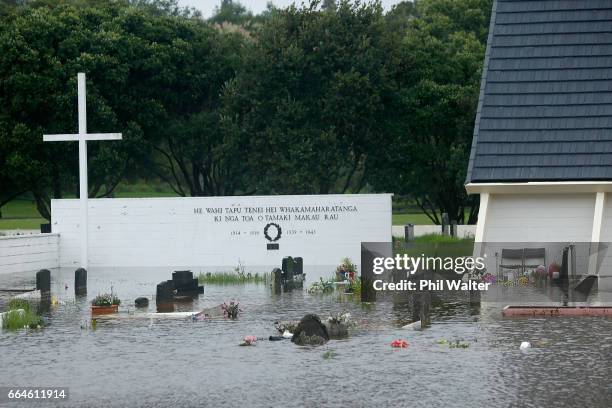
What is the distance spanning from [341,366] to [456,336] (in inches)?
145

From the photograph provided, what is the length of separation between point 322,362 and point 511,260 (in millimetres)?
13152

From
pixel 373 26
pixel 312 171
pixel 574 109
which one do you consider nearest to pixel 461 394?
pixel 574 109

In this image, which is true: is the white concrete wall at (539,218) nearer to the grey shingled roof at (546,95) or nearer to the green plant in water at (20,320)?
the grey shingled roof at (546,95)

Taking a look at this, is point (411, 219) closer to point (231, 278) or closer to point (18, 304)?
point (231, 278)

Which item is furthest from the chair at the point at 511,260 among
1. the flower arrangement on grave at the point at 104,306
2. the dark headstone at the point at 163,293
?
the flower arrangement on grave at the point at 104,306

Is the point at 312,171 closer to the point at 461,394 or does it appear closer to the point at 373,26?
the point at 373,26

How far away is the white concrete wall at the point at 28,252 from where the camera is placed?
1502 inches

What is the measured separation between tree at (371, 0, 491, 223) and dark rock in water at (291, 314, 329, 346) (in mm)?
31887

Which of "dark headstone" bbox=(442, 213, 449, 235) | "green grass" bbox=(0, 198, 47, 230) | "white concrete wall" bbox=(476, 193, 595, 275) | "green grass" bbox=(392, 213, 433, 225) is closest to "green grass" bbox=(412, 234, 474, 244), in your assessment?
"dark headstone" bbox=(442, 213, 449, 235)

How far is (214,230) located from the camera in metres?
39.8

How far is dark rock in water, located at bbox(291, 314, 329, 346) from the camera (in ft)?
65.5

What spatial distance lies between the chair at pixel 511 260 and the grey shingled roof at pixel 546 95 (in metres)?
1.98

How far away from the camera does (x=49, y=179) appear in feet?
164

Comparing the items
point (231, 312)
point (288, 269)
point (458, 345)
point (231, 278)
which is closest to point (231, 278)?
point (231, 278)
